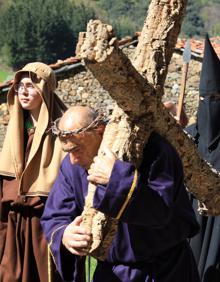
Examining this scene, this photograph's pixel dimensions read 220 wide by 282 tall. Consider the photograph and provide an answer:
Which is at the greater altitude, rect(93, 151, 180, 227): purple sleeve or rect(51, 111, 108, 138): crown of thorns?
rect(51, 111, 108, 138): crown of thorns

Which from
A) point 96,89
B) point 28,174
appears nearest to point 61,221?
point 28,174

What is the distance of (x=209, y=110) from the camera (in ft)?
13.5

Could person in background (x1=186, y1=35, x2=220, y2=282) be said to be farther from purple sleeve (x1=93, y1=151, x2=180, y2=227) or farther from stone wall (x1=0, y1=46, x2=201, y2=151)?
stone wall (x1=0, y1=46, x2=201, y2=151)

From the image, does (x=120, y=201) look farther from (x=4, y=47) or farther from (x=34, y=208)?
(x=4, y=47)

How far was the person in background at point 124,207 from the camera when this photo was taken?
2.35 metres

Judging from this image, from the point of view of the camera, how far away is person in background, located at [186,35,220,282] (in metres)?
3.96

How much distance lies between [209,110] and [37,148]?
113 cm

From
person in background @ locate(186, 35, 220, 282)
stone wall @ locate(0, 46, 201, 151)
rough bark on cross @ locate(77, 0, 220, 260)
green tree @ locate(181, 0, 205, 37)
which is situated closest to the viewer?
rough bark on cross @ locate(77, 0, 220, 260)

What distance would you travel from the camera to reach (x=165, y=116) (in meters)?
2.58

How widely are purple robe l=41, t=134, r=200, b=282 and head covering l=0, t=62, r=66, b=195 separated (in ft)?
3.11

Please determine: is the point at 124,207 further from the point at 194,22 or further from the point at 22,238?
the point at 194,22

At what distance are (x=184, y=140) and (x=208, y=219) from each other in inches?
56.1

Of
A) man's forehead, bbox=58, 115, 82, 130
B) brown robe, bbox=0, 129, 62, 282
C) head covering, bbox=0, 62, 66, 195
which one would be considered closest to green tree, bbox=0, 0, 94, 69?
head covering, bbox=0, 62, 66, 195

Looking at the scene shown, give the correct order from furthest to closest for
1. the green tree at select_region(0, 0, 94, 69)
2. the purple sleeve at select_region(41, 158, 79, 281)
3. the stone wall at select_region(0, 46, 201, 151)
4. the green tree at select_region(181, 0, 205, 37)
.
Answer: the green tree at select_region(181, 0, 205, 37)
the green tree at select_region(0, 0, 94, 69)
the stone wall at select_region(0, 46, 201, 151)
the purple sleeve at select_region(41, 158, 79, 281)
